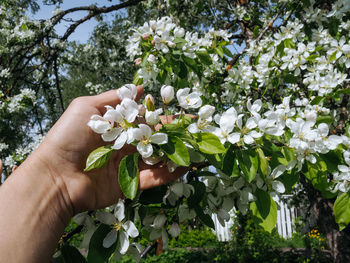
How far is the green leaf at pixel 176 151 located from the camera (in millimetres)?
877

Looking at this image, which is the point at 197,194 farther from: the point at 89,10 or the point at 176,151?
the point at 89,10

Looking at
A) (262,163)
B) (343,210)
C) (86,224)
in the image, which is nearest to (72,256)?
(86,224)

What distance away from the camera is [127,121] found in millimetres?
939

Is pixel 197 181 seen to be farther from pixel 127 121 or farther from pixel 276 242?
pixel 276 242

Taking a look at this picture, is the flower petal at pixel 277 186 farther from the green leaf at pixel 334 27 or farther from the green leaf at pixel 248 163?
the green leaf at pixel 334 27

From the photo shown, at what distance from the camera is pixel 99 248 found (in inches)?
40.5

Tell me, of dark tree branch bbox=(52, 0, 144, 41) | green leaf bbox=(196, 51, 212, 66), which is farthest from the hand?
dark tree branch bbox=(52, 0, 144, 41)

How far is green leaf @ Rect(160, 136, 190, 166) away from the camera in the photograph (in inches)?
34.5

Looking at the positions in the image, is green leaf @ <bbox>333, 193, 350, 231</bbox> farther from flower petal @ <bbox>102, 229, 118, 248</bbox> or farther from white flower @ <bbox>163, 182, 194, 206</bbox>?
flower petal @ <bbox>102, 229, 118, 248</bbox>

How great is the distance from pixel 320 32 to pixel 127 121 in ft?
7.20

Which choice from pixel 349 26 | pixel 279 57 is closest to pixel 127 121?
pixel 279 57

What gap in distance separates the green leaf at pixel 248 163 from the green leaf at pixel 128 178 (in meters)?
0.33

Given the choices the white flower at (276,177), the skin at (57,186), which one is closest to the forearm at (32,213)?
the skin at (57,186)

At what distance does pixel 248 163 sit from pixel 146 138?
0.33 meters
